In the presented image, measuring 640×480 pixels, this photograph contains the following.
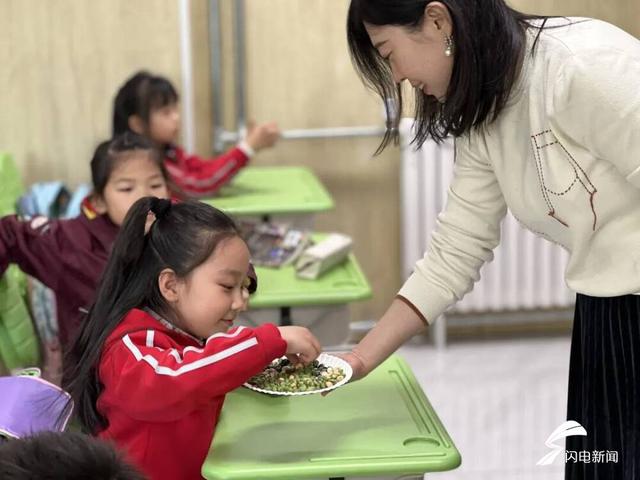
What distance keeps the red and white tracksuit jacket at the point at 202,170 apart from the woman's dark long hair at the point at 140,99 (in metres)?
0.15

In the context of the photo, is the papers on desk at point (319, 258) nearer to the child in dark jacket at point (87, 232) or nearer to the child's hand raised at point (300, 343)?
the child in dark jacket at point (87, 232)

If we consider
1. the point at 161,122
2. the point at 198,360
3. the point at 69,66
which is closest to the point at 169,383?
the point at 198,360

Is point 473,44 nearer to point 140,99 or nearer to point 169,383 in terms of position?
point 169,383

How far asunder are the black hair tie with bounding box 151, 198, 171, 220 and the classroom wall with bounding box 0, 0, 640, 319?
1965 millimetres

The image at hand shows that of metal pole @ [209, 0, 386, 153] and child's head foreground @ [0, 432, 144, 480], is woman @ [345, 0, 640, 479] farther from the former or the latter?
metal pole @ [209, 0, 386, 153]

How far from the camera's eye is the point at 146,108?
3770 millimetres

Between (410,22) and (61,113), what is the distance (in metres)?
2.39

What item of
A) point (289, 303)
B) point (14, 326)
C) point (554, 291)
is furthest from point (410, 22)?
point (554, 291)

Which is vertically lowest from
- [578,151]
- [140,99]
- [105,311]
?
[105,311]

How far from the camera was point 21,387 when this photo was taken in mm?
2084

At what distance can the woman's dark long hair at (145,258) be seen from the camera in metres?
2.00

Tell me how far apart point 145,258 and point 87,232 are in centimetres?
84

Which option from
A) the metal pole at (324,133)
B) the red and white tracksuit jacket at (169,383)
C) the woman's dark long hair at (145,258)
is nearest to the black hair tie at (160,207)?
the woman's dark long hair at (145,258)
